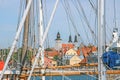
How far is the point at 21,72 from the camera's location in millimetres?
20250

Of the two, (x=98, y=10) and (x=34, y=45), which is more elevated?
(x=98, y=10)

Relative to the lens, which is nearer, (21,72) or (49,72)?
(21,72)

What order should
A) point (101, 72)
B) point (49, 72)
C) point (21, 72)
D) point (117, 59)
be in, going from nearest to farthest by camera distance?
point (101, 72) < point (117, 59) < point (21, 72) < point (49, 72)

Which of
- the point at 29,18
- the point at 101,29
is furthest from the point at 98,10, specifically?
the point at 29,18

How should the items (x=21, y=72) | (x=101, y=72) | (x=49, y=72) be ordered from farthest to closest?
(x=49, y=72)
(x=21, y=72)
(x=101, y=72)

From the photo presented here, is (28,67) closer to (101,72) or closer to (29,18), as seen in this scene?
(29,18)

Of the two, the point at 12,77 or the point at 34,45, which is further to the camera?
the point at 34,45

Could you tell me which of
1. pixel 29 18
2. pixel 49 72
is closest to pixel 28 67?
pixel 49 72

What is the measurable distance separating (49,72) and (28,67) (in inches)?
45.2

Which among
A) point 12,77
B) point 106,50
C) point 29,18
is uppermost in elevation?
point 29,18

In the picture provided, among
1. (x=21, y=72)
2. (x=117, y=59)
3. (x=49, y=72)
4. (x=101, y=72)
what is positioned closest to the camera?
(x=101, y=72)

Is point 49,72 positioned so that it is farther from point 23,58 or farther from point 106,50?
point 106,50

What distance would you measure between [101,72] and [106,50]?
1420 mm

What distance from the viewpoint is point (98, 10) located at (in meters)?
18.2
